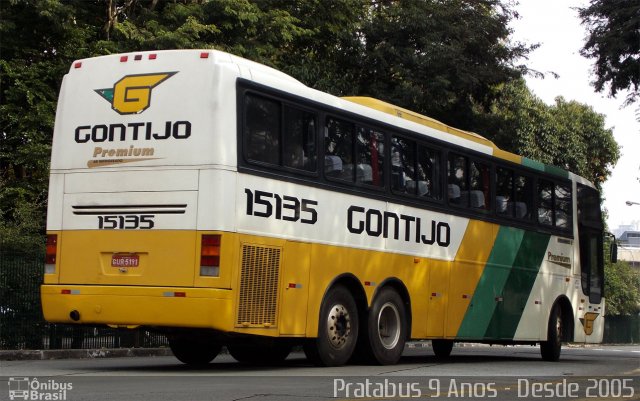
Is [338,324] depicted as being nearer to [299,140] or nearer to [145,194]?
[299,140]

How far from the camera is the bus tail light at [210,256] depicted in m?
12.6

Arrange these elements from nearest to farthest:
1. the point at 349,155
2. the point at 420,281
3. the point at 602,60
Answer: the point at 349,155, the point at 420,281, the point at 602,60

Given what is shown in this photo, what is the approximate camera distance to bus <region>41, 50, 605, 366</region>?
12.8 meters

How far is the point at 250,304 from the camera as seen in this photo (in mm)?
13031

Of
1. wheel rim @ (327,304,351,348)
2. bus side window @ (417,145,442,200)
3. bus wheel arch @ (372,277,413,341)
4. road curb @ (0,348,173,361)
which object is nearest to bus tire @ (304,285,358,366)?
wheel rim @ (327,304,351,348)

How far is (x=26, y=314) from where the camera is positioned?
61.7ft

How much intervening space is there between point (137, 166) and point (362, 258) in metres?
3.62

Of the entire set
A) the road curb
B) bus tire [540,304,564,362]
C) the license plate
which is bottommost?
the road curb

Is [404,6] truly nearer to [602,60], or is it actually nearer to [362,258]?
[602,60]

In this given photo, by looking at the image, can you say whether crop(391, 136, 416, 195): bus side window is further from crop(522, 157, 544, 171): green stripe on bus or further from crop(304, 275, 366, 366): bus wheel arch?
crop(522, 157, 544, 171): green stripe on bus

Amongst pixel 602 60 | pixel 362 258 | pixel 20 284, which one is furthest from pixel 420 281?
pixel 602 60

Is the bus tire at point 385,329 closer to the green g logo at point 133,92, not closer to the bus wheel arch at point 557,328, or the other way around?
the green g logo at point 133,92

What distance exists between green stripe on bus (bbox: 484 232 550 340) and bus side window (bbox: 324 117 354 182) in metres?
5.05

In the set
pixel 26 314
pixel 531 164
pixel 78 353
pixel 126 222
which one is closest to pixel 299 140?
pixel 126 222
